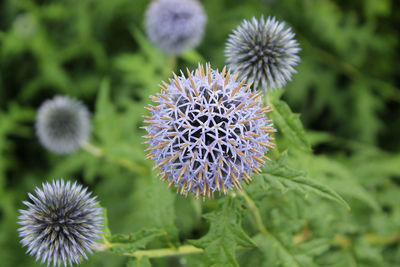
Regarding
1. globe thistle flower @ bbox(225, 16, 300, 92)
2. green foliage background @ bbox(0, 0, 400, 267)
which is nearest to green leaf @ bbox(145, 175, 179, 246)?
green foliage background @ bbox(0, 0, 400, 267)

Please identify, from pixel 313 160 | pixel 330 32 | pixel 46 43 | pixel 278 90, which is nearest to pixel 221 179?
pixel 278 90

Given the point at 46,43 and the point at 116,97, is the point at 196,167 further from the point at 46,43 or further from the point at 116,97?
the point at 46,43

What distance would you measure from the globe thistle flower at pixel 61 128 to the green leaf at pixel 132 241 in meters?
2.08

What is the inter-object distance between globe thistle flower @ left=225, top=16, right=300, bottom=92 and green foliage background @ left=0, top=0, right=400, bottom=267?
813 mm

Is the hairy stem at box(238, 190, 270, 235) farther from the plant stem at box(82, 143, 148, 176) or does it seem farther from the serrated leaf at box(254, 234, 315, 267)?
the plant stem at box(82, 143, 148, 176)

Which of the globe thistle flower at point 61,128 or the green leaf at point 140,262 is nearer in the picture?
the green leaf at point 140,262

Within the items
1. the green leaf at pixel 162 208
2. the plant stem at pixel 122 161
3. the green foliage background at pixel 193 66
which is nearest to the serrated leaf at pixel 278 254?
the green foliage background at pixel 193 66

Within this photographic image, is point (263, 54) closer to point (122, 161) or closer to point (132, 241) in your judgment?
point (132, 241)

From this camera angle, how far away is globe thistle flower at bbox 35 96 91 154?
3.89 m

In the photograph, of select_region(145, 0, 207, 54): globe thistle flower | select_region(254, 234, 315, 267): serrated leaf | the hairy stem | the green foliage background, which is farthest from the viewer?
select_region(145, 0, 207, 54): globe thistle flower

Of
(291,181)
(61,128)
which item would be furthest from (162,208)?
(61,128)

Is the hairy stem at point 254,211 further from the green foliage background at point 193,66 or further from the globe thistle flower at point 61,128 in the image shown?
the globe thistle flower at point 61,128

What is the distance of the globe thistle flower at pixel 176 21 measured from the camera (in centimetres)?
414

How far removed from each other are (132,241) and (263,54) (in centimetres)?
149
